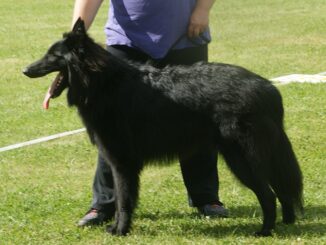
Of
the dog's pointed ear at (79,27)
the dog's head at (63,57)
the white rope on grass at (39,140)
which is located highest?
the dog's pointed ear at (79,27)

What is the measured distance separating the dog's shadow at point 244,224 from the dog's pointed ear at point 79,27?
59.3 inches

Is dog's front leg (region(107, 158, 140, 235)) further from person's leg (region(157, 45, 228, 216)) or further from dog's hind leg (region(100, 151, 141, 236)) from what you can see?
person's leg (region(157, 45, 228, 216))

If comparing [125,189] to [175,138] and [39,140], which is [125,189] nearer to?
[175,138]

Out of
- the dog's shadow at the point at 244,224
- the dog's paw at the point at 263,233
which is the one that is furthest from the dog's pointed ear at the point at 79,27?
the dog's paw at the point at 263,233

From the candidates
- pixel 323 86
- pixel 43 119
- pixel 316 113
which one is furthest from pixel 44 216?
pixel 323 86

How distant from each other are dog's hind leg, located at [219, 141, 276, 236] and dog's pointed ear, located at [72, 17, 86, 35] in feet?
3.92

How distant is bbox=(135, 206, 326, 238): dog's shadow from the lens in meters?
5.34

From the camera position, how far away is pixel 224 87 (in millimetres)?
5051

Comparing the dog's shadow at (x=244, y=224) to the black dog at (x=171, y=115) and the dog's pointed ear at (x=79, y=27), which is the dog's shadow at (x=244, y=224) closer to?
the black dog at (x=171, y=115)

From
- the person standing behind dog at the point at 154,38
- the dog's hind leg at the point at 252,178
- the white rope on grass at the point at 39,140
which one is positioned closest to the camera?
the dog's hind leg at the point at 252,178

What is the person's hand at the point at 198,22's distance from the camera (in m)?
5.52

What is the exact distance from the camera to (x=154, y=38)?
5.48 m

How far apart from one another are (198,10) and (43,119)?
4300mm

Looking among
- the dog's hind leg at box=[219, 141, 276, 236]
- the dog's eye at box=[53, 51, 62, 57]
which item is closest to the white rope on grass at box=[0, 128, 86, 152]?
the dog's eye at box=[53, 51, 62, 57]
